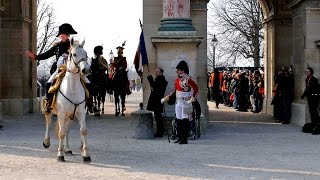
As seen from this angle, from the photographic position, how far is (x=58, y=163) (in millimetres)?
11578

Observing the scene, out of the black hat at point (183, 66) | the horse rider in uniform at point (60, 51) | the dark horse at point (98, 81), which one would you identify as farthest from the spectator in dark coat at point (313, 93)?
the dark horse at point (98, 81)

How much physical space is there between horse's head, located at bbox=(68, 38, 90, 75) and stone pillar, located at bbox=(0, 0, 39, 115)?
44.2 ft

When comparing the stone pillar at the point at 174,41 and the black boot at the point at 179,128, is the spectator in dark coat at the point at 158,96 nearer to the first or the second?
the stone pillar at the point at 174,41

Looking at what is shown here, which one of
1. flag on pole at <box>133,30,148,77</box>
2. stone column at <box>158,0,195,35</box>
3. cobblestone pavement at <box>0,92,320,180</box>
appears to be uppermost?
stone column at <box>158,0,195,35</box>

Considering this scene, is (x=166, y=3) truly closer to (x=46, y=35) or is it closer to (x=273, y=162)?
(x=273, y=162)

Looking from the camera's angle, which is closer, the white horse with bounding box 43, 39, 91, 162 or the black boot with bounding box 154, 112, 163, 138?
the white horse with bounding box 43, 39, 91, 162

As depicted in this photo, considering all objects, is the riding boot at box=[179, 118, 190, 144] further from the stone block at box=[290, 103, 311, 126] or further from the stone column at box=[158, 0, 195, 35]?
the stone block at box=[290, 103, 311, 126]

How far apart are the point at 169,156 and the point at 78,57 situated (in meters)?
2.81

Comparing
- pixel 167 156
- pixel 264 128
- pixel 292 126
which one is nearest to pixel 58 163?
pixel 167 156

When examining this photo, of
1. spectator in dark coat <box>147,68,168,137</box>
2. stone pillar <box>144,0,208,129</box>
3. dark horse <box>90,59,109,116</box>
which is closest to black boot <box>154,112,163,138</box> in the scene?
spectator in dark coat <box>147,68,168,137</box>

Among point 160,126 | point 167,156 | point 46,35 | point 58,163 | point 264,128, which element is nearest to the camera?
point 58,163

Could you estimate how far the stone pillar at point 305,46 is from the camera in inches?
744

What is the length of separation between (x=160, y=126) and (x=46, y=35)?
42692 mm

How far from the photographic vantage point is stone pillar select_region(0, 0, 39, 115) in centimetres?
2452
